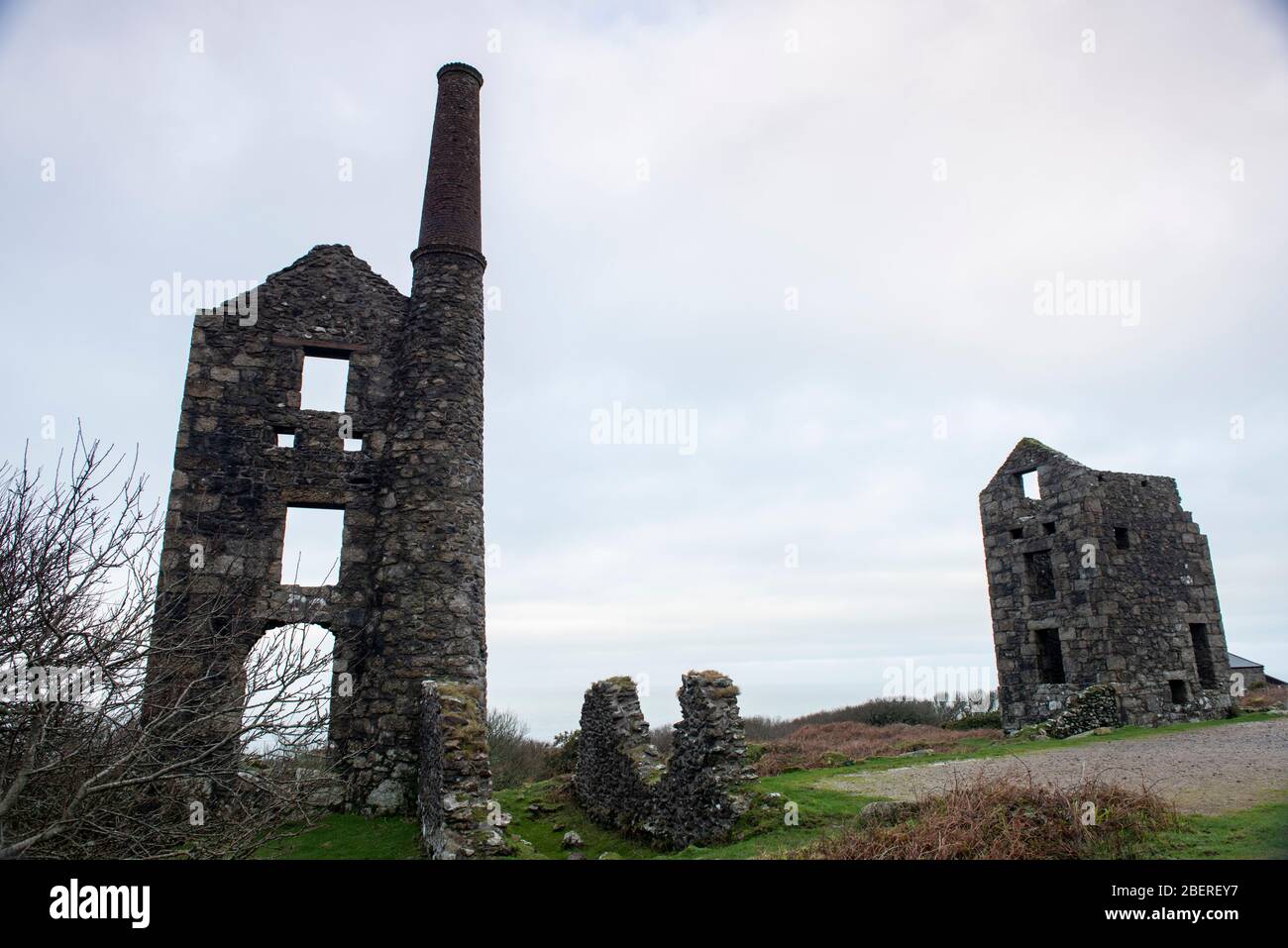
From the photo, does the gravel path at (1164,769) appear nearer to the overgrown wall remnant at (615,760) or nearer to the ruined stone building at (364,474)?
the overgrown wall remnant at (615,760)

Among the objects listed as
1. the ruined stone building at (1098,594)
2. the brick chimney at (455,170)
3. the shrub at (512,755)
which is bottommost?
the shrub at (512,755)

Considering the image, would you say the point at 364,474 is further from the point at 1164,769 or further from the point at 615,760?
the point at 1164,769

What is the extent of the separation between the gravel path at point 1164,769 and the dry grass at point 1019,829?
461mm

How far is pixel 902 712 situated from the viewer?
30.5 meters

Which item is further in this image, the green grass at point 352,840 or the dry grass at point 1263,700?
the dry grass at point 1263,700

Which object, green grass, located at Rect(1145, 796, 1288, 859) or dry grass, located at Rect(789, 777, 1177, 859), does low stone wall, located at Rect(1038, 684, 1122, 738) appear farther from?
dry grass, located at Rect(789, 777, 1177, 859)

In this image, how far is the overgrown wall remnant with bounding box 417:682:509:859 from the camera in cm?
948

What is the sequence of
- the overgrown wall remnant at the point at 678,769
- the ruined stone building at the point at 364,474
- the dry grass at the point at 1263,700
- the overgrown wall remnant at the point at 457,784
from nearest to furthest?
the overgrown wall remnant at the point at 457,784 < the overgrown wall remnant at the point at 678,769 < the ruined stone building at the point at 364,474 < the dry grass at the point at 1263,700

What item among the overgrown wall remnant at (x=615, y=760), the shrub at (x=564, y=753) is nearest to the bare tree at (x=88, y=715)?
the overgrown wall remnant at (x=615, y=760)

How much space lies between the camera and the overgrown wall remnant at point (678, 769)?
1098cm

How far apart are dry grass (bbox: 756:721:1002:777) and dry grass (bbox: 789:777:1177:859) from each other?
8.53m
